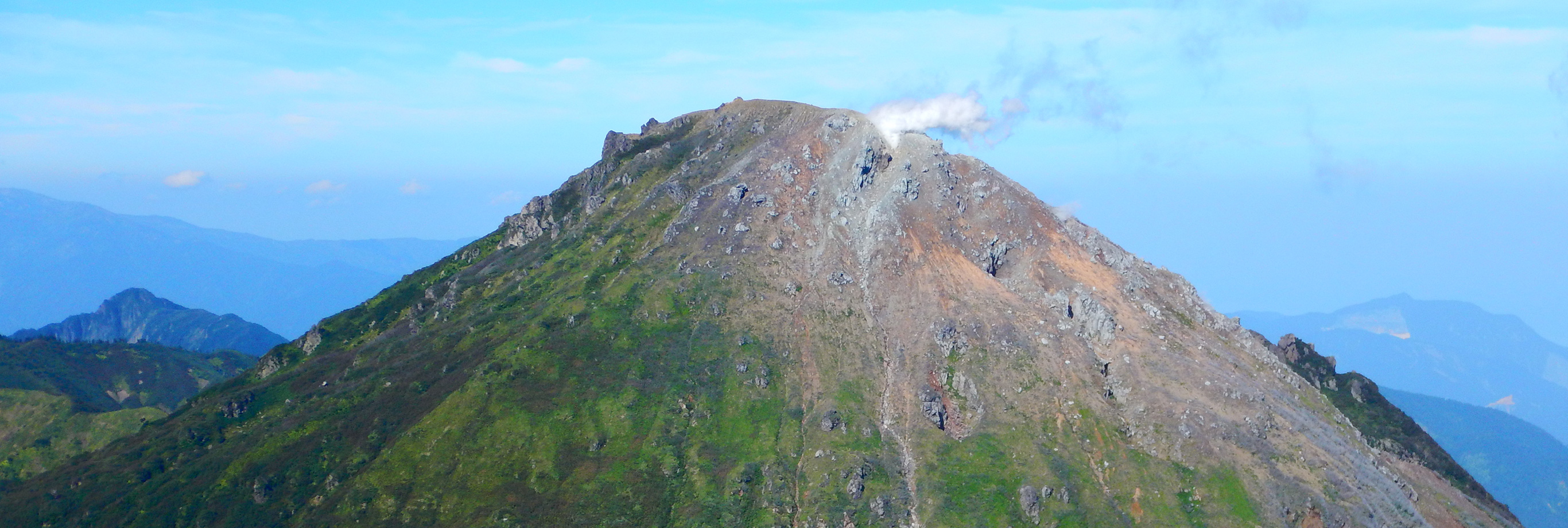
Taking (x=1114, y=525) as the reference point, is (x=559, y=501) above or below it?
above

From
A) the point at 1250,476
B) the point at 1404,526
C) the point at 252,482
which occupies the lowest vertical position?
the point at 1404,526

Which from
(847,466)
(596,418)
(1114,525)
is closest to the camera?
(1114,525)

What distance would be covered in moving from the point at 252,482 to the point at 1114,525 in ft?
528

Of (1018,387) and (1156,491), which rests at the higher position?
(1018,387)

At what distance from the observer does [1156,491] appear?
570ft

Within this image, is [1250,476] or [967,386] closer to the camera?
[1250,476]

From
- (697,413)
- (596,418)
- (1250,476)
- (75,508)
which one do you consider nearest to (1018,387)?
(1250,476)

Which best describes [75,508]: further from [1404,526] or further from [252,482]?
[1404,526]

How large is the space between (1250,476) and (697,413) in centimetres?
10435

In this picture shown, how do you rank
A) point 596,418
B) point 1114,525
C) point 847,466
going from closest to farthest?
point 1114,525 → point 847,466 → point 596,418

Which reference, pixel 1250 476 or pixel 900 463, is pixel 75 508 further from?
pixel 1250 476

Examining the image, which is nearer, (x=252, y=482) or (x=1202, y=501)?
(x=1202, y=501)

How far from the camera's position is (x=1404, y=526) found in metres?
171

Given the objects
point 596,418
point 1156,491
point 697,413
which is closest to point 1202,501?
point 1156,491
